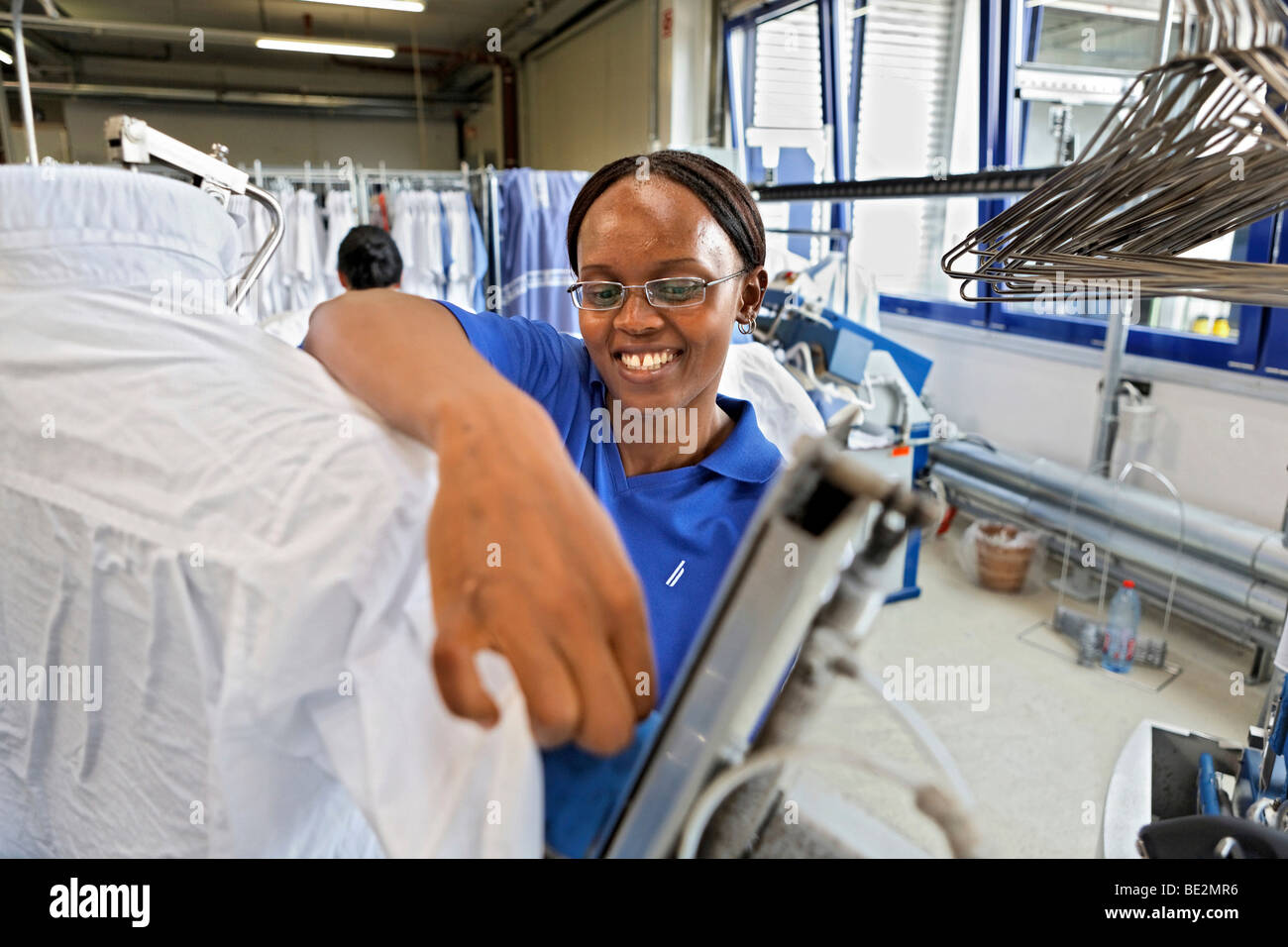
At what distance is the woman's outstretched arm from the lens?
0.45 meters

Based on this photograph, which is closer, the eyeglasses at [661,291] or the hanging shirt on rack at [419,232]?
the eyeglasses at [661,291]

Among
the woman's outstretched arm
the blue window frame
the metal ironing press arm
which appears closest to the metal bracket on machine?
the woman's outstretched arm

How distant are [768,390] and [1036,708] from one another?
1568mm

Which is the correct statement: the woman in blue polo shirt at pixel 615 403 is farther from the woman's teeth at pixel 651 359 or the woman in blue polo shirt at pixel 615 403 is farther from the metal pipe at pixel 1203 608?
the metal pipe at pixel 1203 608

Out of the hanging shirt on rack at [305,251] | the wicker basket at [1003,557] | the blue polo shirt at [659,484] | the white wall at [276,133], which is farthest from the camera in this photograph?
the white wall at [276,133]

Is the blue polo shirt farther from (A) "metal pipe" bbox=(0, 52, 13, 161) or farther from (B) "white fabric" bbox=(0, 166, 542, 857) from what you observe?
(A) "metal pipe" bbox=(0, 52, 13, 161)

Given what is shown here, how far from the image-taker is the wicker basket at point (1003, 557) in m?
3.68

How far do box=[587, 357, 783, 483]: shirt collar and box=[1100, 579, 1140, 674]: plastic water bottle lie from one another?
102 inches

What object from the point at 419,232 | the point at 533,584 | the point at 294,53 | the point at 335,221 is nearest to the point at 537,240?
the point at 419,232

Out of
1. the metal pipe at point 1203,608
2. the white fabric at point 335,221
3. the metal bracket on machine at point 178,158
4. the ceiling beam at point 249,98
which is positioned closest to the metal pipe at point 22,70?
the metal bracket on machine at point 178,158

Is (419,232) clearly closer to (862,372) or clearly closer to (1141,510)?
(862,372)

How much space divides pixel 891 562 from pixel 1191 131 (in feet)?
1.58

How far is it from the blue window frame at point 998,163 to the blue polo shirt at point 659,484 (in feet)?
5.76

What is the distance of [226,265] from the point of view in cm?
93
